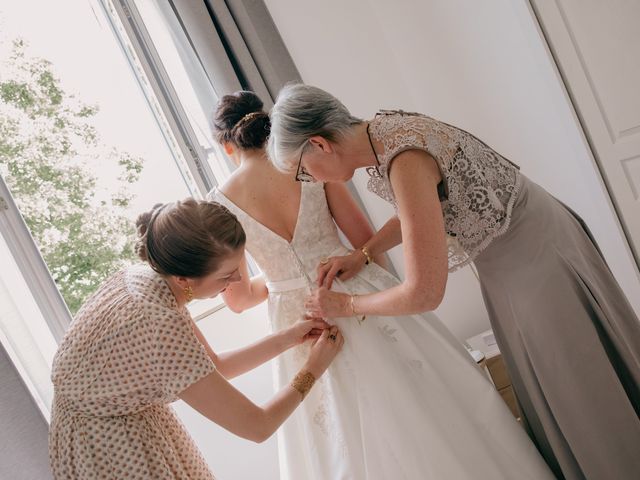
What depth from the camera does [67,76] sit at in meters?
2.97

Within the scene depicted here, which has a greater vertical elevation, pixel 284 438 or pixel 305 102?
pixel 305 102

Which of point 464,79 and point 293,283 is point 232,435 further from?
point 464,79

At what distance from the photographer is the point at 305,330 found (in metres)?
1.87

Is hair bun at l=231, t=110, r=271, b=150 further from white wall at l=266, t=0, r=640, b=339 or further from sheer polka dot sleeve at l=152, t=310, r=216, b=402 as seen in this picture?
white wall at l=266, t=0, r=640, b=339

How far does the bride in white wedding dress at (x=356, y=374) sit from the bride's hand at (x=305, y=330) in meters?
0.06

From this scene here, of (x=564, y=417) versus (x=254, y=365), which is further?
(x=254, y=365)

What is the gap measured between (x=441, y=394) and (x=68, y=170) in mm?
2007

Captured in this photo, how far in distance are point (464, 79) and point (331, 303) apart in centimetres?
186

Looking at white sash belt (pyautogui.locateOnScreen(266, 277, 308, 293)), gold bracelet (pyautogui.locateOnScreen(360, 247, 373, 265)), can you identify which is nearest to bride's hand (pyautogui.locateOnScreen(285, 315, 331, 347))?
white sash belt (pyautogui.locateOnScreen(266, 277, 308, 293))

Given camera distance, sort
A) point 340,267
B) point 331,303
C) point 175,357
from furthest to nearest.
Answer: point 340,267, point 331,303, point 175,357

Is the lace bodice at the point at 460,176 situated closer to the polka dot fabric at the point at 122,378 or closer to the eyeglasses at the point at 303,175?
the eyeglasses at the point at 303,175

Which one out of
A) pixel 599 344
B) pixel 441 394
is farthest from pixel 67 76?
pixel 599 344

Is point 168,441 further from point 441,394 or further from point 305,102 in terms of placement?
point 305,102

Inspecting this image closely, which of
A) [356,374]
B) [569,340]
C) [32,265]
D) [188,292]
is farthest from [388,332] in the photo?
[32,265]
